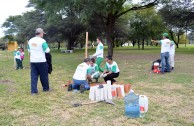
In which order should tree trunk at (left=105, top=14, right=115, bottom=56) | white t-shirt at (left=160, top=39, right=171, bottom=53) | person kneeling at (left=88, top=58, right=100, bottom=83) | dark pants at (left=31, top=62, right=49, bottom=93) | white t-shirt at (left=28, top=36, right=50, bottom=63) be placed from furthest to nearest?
1. tree trunk at (left=105, top=14, right=115, bottom=56)
2. white t-shirt at (left=160, top=39, right=171, bottom=53)
3. person kneeling at (left=88, top=58, right=100, bottom=83)
4. dark pants at (left=31, top=62, right=49, bottom=93)
5. white t-shirt at (left=28, top=36, right=50, bottom=63)

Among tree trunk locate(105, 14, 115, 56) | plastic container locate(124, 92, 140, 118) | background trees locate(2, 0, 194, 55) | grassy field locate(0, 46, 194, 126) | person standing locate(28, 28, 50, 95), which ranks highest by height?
background trees locate(2, 0, 194, 55)

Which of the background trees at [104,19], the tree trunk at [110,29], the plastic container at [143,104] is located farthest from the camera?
the tree trunk at [110,29]

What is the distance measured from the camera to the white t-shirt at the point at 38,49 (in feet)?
21.2

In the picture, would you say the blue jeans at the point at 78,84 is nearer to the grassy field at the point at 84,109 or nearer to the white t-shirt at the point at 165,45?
the grassy field at the point at 84,109

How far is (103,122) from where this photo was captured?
14.3 ft

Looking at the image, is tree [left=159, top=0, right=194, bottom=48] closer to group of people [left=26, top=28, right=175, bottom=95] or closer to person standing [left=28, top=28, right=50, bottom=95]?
group of people [left=26, top=28, right=175, bottom=95]

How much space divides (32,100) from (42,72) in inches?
39.6

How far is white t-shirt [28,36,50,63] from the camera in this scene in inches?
254

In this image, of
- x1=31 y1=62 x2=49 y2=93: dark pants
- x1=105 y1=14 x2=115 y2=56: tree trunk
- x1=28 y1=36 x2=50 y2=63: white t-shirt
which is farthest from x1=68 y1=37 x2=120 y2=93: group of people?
Answer: x1=105 y1=14 x2=115 y2=56: tree trunk

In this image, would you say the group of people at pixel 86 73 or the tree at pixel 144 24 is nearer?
the group of people at pixel 86 73

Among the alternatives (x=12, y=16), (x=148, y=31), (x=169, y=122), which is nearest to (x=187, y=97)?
(x=169, y=122)

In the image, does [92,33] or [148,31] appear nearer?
[92,33]

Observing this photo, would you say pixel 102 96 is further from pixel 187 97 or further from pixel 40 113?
pixel 187 97

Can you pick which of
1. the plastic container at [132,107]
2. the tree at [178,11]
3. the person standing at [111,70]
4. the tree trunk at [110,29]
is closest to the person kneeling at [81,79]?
the person standing at [111,70]
